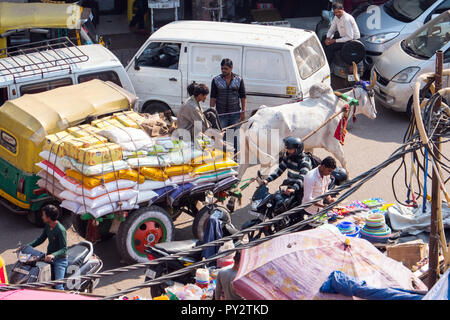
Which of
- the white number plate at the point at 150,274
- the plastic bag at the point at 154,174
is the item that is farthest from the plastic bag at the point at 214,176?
the white number plate at the point at 150,274

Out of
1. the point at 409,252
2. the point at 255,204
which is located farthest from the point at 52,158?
the point at 409,252

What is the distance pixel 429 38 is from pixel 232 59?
4.30 meters

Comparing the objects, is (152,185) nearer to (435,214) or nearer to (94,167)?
(94,167)

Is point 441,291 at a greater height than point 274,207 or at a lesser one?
greater

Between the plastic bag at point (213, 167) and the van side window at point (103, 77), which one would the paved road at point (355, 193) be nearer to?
the plastic bag at point (213, 167)

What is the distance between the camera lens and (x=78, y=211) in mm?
8852

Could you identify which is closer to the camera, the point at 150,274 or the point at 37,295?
the point at 37,295

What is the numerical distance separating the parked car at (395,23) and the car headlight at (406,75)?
1.34m

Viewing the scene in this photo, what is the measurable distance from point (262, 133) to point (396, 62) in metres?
4.76

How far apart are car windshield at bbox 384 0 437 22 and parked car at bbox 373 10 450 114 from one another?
1.33 metres

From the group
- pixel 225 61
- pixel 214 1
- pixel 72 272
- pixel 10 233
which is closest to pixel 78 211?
pixel 72 272

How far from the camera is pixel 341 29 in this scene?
49.0ft

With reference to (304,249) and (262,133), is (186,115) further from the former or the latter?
(304,249)

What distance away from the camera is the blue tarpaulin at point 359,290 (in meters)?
5.82
